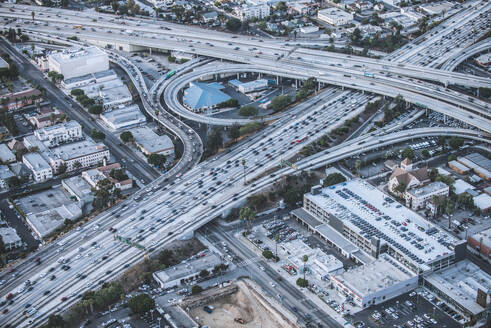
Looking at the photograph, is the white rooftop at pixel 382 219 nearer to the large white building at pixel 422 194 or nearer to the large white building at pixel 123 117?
the large white building at pixel 422 194

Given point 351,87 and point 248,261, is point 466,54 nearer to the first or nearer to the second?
point 351,87

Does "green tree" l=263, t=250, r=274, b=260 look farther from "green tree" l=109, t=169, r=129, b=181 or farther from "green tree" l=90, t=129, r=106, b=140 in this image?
"green tree" l=90, t=129, r=106, b=140

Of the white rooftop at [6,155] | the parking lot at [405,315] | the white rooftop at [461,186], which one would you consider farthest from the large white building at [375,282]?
the white rooftop at [6,155]

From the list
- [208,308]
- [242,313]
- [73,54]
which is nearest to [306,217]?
[242,313]

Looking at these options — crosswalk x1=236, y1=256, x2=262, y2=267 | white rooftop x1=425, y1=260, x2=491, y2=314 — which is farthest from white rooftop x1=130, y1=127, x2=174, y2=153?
white rooftop x1=425, y1=260, x2=491, y2=314

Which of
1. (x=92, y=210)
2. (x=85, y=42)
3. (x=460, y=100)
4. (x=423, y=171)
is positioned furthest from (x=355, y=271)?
(x=85, y=42)

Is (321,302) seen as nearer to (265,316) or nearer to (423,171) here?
(265,316)

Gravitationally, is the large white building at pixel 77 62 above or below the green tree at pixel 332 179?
above
